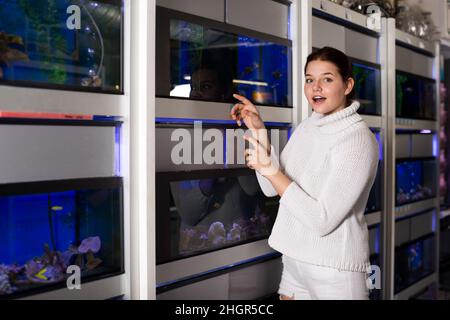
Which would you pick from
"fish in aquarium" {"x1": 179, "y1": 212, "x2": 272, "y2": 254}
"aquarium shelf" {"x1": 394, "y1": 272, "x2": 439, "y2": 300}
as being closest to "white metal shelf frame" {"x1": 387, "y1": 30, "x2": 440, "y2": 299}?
"aquarium shelf" {"x1": 394, "y1": 272, "x2": 439, "y2": 300}

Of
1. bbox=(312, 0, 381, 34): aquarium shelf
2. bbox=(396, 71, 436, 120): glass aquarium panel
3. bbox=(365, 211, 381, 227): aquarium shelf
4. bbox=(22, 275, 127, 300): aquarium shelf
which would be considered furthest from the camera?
bbox=(396, 71, 436, 120): glass aquarium panel

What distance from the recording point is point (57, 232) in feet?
5.28

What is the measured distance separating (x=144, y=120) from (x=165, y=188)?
0.29 metres

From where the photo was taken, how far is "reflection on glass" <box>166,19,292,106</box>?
6.27 ft

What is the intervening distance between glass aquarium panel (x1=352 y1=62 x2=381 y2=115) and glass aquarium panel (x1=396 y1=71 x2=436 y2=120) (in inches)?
11.6

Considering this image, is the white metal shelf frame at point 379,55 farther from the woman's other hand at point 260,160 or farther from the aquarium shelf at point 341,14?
the woman's other hand at point 260,160

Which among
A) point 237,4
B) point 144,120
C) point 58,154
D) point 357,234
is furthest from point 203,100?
point 357,234

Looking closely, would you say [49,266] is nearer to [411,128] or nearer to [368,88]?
[368,88]

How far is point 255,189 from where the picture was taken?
2297 millimetres

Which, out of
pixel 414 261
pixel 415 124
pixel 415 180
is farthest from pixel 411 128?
pixel 414 261

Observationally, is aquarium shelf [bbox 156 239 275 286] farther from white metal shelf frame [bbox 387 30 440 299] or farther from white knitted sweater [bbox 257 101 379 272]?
white metal shelf frame [bbox 387 30 440 299]

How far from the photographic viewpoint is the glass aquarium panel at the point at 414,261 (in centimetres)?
347

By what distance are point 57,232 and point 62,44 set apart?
600 mm

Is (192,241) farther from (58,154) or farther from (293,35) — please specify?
(293,35)
